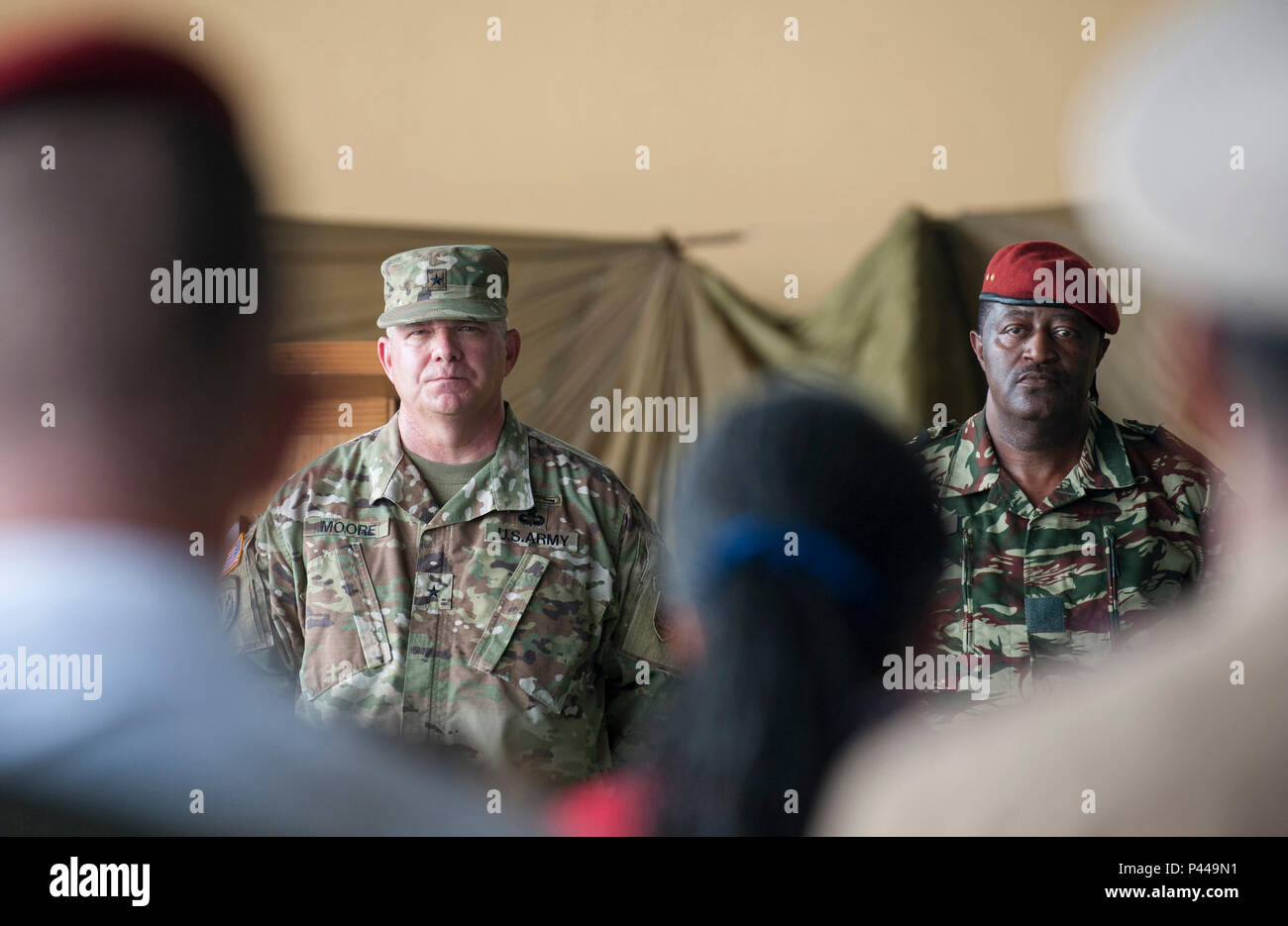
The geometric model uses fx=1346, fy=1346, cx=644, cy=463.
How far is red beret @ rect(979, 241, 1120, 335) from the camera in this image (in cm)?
291

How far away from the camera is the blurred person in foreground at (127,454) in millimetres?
3012

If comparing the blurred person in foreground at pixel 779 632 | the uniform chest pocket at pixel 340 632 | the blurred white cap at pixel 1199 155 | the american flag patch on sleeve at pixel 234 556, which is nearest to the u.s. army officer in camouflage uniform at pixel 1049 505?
the blurred white cap at pixel 1199 155

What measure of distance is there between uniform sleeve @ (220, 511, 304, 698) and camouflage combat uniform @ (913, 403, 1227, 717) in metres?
1.33

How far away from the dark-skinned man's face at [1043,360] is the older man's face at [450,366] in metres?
1.08

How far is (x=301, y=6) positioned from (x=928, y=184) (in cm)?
150

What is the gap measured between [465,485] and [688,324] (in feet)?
2.06

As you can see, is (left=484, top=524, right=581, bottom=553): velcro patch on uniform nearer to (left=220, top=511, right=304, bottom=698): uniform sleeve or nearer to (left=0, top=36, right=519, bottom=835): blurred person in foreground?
(left=220, top=511, right=304, bottom=698): uniform sleeve

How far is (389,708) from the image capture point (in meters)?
2.77

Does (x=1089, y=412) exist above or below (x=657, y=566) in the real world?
above

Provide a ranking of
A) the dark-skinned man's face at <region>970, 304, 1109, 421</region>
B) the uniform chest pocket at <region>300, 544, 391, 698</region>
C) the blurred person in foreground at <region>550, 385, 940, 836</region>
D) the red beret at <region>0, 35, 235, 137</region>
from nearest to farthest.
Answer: the blurred person in foreground at <region>550, 385, 940, 836</region> < the uniform chest pocket at <region>300, 544, 391, 698</region> < the dark-skinned man's face at <region>970, 304, 1109, 421</region> < the red beret at <region>0, 35, 235, 137</region>

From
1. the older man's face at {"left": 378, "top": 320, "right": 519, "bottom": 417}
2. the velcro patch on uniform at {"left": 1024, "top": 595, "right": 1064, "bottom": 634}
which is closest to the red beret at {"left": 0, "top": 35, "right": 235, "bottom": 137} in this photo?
the older man's face at {"left": 378, "top": 320, "right": 519, "bottom": 417}

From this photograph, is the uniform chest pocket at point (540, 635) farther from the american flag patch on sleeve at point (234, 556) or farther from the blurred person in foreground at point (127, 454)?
the american flag patch on sleeve at point (234, 556)
